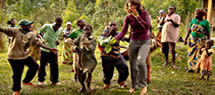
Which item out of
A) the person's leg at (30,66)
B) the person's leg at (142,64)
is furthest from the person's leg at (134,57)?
the person's leg at (30,66)

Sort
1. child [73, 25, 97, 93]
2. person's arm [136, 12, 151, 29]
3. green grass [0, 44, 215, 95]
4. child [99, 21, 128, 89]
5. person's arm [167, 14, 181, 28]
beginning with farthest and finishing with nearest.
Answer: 1. person's arm [167, 14, 181, 28]
2. child [99, 21, 128, 89]
3. green grass [0, 44, 215, 95]
4. child [73, 25, 97, 93]
5. person's arm [136, 12, 151, 29]

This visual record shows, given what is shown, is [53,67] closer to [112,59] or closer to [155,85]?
[112,59]

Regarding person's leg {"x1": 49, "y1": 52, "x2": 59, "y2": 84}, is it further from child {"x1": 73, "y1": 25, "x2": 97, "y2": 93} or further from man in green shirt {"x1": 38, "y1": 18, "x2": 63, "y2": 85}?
child {"x1": 73, "y1": 25, "x2": 97, "y2": 93}

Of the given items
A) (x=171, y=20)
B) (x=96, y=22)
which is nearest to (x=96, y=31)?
(x=96, y=22)

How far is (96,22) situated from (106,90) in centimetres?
739

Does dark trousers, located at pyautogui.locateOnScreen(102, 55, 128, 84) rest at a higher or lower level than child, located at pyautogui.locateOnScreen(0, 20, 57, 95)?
lower

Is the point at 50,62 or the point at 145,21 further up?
the point at 145,21

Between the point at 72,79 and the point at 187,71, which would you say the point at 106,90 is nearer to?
the point at 72,79

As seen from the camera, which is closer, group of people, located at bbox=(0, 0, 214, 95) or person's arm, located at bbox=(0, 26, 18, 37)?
person's arm, located at bbox=(0, 26, 18, 37)

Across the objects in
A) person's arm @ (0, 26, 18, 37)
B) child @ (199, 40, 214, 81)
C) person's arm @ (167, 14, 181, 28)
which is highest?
person's arm @ (167, 14, 181, 28)

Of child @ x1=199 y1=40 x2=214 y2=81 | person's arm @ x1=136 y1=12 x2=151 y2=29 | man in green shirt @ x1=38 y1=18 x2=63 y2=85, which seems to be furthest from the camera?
child @ x1=199 y1=40 x2=214 y2=81

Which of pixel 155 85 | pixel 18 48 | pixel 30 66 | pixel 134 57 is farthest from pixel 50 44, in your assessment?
pixel 155 85

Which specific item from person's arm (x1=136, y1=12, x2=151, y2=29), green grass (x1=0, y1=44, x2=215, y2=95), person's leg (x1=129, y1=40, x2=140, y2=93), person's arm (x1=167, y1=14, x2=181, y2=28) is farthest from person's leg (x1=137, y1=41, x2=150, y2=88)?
person's arm (x1=167, y1=14, x2=181, y2=28)

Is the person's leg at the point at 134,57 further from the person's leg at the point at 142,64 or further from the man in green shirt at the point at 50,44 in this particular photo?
the man in green shirt at the point at 50,44
